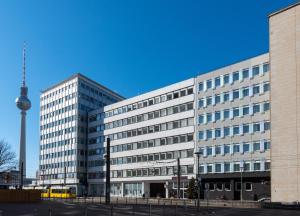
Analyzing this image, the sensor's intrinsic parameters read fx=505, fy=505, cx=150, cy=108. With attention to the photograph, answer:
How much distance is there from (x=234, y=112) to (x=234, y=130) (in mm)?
3119

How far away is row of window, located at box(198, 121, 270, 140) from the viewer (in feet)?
263

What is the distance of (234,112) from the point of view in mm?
85875

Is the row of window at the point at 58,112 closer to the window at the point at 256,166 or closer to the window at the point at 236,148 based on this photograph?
the window at the point at 236,148

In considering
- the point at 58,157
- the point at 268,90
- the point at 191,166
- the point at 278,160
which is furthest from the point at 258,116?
the point at 58,157

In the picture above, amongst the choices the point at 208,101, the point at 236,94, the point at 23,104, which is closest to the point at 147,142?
the point at 208,101

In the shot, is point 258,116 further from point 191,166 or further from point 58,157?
point 58,157

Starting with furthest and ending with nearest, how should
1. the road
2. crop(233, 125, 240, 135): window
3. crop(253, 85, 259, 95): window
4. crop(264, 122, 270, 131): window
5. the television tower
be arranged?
the television tower
crop(233, 125, 240, 135): window
crop(253, 85, 259, 95): window
crop(264, 122, 270, 131): window
the road

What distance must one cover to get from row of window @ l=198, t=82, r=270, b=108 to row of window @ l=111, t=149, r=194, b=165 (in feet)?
31.4

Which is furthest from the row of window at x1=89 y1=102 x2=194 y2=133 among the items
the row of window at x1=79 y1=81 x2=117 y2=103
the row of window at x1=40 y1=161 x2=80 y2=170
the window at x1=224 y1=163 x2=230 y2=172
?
the window at x1=224 y1=163 x2=230 y2=172

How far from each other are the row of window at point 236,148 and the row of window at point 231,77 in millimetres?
10982

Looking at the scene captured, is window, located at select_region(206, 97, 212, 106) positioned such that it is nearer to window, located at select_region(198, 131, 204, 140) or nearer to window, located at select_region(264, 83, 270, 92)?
window, located at select_region(198, 131, 204, 140)

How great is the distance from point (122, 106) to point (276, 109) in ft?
164

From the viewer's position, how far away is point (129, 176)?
368 ft

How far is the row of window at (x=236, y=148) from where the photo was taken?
79625mm
